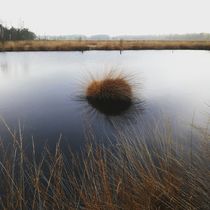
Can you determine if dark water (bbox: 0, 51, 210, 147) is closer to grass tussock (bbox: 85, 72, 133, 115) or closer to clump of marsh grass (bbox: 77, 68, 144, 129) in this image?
clump of marsh grass (bbox: 77, 68, 144, 129)

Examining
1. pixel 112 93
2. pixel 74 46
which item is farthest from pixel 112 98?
pixel 74 46

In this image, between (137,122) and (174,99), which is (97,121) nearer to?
(137,122)

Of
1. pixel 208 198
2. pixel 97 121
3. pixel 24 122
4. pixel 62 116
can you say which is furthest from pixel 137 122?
pixel 208 198

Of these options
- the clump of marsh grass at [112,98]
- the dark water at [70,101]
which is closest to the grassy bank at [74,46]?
the dark water at [70,101]

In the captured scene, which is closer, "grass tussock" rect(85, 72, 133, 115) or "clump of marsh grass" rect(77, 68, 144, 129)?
"clump of marsh grass" rect(77, 68, 144, 129)

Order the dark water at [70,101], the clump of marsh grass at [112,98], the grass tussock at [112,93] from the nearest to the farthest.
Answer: the dark water at [70,101] → the clump of marsh grass at [112,98] → the grass tussock at [112,93]

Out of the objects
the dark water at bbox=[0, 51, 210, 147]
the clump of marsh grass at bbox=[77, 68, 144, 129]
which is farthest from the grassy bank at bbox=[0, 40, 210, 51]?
the clump of marsh grass at bbox=[77, 68, 144, 129]

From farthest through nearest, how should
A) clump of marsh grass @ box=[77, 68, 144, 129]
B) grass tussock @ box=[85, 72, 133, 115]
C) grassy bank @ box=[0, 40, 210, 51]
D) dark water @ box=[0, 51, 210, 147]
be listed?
1. grassy bank @ box=[0, 40, 210, 51]
2. grass tussock @ box=[85, 72, 133, 115]
3. clump of marsh grass @ box=[77, 68, 144, 129]
4. dark water @ box=[0, 51, 210, 147]

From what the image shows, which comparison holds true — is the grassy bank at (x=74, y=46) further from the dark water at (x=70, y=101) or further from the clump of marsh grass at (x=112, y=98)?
the clump of marsh grass at (x=112, y=98)

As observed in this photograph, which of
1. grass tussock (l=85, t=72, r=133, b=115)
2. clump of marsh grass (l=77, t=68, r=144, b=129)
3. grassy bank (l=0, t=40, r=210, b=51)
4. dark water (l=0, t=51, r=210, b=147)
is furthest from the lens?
grassy bank (l=0, t=40, r=210, b=51)

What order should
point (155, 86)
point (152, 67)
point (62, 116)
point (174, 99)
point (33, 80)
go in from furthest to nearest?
point (152, 67), point (33, 80), point (155, 86), point (174, 99), point (62, 116)

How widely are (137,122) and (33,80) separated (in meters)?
7.27

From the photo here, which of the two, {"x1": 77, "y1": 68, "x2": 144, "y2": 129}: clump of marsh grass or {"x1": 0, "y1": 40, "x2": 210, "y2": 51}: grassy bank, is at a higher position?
{"x1": 0, "y1": 40, "x2": 210, "y2": 51}: grassy bank

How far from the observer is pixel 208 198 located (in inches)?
91.0
